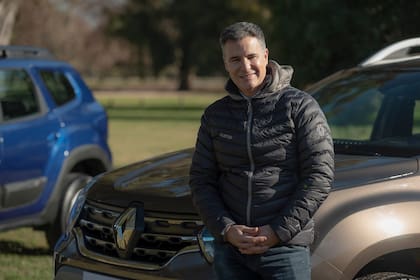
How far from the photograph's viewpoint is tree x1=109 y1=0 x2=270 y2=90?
199 feet

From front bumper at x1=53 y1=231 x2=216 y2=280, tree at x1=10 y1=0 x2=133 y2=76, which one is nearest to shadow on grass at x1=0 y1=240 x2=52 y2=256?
tree at x1=10 y1=0 x2=133 y2=76

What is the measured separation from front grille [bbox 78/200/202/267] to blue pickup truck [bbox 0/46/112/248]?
2.66 metres

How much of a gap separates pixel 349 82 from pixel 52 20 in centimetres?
3604

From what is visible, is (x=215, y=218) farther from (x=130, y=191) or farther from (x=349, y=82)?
(x=349, y=82)

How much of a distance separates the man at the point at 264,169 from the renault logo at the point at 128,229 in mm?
640

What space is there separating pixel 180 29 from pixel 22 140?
5856 cm

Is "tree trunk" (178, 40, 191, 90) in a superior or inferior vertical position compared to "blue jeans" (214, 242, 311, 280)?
inferior

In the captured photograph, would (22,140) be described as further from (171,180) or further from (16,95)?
(171,180)

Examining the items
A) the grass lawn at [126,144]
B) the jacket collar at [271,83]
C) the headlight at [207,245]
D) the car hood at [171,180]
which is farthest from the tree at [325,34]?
the jacket collar at [271,83]

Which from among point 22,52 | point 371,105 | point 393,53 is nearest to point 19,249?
point 22,52

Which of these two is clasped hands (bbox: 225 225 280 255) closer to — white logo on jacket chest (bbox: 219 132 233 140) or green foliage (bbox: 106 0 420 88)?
white logo on jacket chest (bbox: 219 132 233 140)

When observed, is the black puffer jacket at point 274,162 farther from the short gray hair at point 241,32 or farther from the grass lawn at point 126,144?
the grass lawn at point 126,144

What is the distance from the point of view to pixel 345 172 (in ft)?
12.0

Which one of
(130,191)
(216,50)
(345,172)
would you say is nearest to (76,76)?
(130,191)
